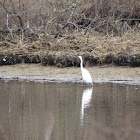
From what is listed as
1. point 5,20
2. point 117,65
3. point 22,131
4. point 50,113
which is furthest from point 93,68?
point 22,131

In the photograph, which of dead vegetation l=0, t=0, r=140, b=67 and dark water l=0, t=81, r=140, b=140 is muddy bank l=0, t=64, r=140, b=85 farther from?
dark water l=0, t=81, r=140, b=140

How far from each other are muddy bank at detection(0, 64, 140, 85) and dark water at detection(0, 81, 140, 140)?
85 cm

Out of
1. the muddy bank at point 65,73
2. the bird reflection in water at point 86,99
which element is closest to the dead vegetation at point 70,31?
the muddy bank at point 65,73

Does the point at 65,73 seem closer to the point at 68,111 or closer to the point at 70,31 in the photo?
the point at 70,31

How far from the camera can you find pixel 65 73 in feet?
38.0

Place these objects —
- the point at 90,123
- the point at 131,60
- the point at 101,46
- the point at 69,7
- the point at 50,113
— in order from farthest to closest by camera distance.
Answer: the point at 69,7, the point at 101,46, the point at 131,60, the point at 50,113, the point at 90,123

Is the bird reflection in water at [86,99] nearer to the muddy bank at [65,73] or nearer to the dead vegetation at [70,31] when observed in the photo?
the muddy bank at [65,73]

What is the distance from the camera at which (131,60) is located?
1178 cm

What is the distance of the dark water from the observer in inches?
210

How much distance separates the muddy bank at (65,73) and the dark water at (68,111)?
850mm

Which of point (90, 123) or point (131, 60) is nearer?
point (90, 123)

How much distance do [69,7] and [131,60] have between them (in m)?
3.31

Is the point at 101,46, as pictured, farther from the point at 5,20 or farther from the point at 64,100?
the point at 64,100

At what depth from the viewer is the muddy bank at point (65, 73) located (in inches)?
427
